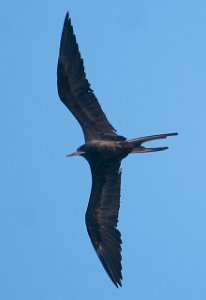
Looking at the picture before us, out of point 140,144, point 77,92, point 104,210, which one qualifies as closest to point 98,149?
point 140,144

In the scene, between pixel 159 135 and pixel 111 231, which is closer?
pixel 159 135

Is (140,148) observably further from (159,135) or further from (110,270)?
(110,270)

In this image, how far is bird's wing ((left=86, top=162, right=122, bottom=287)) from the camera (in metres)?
17.7

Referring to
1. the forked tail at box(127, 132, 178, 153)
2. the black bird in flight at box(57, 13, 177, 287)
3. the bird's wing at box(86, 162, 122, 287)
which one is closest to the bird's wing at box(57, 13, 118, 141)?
the black bird in flight at box(57, 13, 177, 287)

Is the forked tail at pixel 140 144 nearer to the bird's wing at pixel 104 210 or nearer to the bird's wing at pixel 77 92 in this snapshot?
the bird's wing at pixel 77 92

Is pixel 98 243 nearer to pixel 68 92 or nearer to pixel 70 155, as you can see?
pixel 70 155

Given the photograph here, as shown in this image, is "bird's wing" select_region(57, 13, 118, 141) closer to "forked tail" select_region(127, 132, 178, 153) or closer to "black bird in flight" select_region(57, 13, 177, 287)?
"black bird in flight" select_region(57, 13, 177, 287)

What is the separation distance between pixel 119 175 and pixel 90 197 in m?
0.84

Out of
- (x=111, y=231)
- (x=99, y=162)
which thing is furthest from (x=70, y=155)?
(x=111, y=231)

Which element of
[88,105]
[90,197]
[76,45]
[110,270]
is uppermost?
[76,45]

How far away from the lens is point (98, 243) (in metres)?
17.9

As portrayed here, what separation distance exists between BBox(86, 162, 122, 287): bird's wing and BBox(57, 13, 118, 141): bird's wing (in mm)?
787

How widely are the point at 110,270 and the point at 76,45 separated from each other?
4603 millimetres

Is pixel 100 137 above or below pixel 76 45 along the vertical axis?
below
